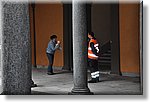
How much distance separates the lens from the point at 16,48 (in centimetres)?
182

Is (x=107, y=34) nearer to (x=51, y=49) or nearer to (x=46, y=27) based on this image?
(x=46, y=27)

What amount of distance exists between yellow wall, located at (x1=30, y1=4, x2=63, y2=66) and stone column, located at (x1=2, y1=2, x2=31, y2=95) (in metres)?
6.35

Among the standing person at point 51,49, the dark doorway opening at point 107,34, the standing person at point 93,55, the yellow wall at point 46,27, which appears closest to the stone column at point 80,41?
the standing person at point 93,55

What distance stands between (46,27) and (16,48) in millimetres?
6579

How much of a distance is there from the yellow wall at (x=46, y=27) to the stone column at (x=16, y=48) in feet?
20.8

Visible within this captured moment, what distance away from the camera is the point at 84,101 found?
3107 mm

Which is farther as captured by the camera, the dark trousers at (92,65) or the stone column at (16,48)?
the dark trousers at (92,65)

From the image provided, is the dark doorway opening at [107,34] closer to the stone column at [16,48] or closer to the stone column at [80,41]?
the stone column at [80,41]

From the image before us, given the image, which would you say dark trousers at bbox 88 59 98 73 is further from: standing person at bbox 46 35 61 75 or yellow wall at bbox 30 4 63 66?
yellow wall at bbox 30 4 63 66

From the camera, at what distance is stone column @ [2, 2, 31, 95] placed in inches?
70.2

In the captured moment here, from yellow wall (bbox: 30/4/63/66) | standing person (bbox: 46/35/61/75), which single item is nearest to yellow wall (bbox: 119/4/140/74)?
standing person (bbox: 46/35/61/75)

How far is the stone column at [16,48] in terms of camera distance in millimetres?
1782

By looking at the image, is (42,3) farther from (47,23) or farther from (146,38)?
(146,38)

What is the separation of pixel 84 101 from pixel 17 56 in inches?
57.0
